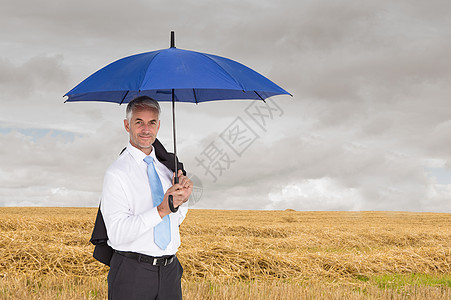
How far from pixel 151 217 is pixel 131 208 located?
0.24 m

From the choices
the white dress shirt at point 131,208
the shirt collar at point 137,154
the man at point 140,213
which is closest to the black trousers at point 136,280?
the man at point 140,213

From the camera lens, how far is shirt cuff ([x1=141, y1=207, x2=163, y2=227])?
10.4ft

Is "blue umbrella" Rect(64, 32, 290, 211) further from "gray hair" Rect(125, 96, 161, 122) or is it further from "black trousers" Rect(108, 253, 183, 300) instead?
"black trousers" Rect(108, 253, 183, 300)

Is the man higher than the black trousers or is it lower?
higher

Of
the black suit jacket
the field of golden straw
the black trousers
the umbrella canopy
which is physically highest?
the umbrella canopy

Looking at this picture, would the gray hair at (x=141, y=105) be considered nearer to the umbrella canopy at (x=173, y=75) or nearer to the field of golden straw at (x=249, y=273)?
the umbrella canopy at (x=173, y=75)

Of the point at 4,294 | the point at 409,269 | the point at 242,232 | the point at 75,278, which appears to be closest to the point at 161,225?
the point at 4,294

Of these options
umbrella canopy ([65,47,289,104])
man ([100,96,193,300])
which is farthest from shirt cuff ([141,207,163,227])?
umbrella canopy ([65,47,289,104])

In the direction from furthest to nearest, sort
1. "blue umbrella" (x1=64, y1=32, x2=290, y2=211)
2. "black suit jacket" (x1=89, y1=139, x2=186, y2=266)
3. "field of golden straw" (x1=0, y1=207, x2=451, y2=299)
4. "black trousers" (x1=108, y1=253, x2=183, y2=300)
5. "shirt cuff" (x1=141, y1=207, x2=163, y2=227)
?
"field of golden straw" (x1=0, y1=207, x2=451, y2=299), "blue umbrella" (x1=64, y1=32, x2=290, y2=211), "black suit jacket" (x1=89, y1=139, x2=186, y2=266), "black trousers" (x1=108, y1=253, x2=183, y2=300), "shirt cuff" (x1=141, y1=207, x2=163, y2=227)

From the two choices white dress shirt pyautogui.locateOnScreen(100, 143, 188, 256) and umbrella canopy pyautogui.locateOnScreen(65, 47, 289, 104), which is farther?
umbrella canopy pyautogui.locateOnScreen(65, 47, 289, 104)

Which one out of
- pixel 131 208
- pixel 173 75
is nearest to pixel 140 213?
pixel 131 208

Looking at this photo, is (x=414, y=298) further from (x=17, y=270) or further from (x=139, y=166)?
(x=17, y=270)

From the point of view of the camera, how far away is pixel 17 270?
8281 mm

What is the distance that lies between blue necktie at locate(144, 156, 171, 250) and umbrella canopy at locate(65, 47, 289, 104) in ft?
2.02
